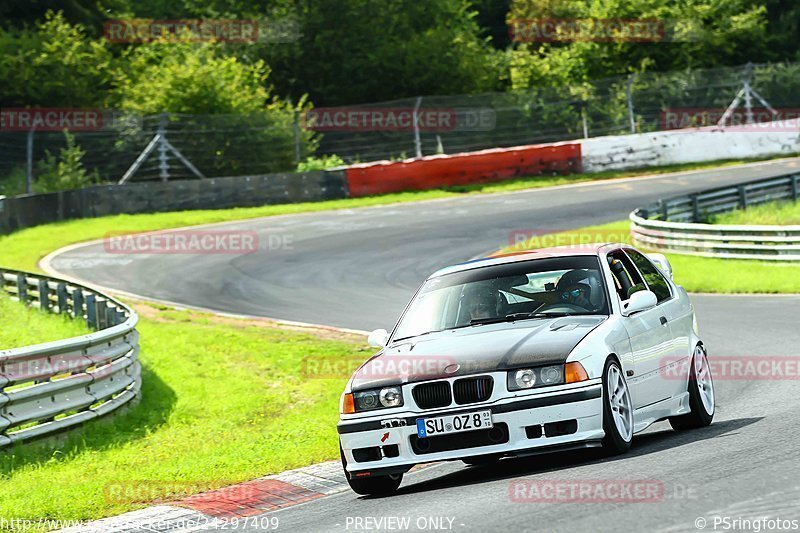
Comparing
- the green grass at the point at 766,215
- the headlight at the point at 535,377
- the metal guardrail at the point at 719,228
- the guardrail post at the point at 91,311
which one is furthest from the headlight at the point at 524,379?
the green grass at the point at 766,215

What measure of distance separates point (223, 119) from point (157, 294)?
1537 cm

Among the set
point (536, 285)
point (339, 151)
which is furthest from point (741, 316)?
point (339, 151)

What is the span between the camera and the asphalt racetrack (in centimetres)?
668

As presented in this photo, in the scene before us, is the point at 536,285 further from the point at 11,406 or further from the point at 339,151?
the point at 339,151

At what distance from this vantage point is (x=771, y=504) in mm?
6297

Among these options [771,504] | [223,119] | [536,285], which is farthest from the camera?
[223,119]

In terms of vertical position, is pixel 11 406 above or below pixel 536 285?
below

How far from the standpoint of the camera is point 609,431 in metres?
8.12

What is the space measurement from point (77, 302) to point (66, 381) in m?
6.03

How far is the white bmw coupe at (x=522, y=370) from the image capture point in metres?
7.96

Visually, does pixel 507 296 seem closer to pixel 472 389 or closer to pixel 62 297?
pixel 472 389

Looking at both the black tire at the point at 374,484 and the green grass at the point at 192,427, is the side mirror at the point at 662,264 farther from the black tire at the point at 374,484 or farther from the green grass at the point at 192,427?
the black tire at the point at 374,484

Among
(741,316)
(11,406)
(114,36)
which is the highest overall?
(114,36)

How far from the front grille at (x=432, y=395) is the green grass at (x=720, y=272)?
44.7ft
